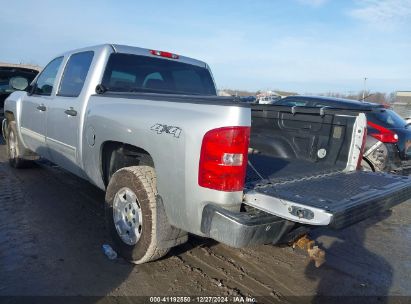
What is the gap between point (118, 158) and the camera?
3.80 metres

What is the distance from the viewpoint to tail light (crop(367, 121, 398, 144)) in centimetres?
695

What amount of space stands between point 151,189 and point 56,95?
2376 millimetres

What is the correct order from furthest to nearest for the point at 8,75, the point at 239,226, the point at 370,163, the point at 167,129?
the point at 8,75 < the point at 370,163 < the point at 167,129 < the point at 239,226

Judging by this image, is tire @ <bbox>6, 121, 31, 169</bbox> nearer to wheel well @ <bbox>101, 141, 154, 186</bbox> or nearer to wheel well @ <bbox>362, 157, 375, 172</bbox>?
wheel well @ <bbox>101, 141, 154, 186</bbox>

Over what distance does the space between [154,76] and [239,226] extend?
2606 mm

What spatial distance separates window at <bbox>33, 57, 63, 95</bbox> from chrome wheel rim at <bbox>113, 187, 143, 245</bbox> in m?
2.31

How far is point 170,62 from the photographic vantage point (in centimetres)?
471

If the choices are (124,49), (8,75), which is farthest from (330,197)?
(8,75)

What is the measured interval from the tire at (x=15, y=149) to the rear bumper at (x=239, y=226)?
4.79 meters

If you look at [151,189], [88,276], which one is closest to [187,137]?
[151,189]

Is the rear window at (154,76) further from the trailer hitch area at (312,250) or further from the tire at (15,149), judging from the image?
the tire at (15,149)

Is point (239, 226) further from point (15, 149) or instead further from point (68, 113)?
point (15, 149)

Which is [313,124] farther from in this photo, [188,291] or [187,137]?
[188,291]

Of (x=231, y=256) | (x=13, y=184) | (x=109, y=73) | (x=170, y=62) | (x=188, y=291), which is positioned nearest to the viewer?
(x=188, y=291)
